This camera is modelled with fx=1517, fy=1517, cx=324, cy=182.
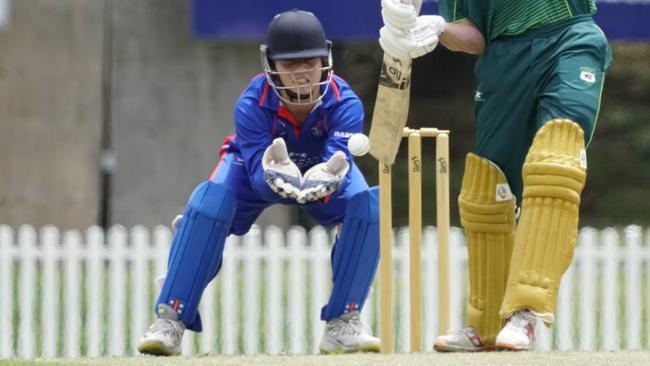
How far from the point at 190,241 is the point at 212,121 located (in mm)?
5781

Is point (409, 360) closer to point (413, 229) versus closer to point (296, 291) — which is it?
point (413, 229)

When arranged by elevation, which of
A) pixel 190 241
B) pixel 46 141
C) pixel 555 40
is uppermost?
pixel 46 141

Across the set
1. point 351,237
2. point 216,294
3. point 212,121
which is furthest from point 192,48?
point 351,237

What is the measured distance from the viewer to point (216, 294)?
8.06 metres

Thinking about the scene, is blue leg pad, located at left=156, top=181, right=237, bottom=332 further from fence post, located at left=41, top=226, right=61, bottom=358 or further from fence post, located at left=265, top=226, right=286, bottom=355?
fence post, located at left=41, top=226, right=61, bottom=358

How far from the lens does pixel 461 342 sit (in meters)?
4.47

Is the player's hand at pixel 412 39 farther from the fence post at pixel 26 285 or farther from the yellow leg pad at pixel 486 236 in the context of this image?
the fence post at pixel 26 285

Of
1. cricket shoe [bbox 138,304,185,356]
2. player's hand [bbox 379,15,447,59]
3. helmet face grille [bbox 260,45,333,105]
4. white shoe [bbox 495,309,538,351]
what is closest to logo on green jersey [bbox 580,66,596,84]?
player's hand [bbox 379,15,447,59]

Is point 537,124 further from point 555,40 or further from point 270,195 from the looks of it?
point 270,195

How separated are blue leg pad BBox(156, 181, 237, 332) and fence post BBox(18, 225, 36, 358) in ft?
11.1

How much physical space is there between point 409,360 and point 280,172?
29.1 inches

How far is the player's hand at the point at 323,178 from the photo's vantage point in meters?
4.38

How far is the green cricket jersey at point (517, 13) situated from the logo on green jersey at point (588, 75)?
17 centimetres

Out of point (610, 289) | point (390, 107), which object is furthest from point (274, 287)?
point (390, 107)
